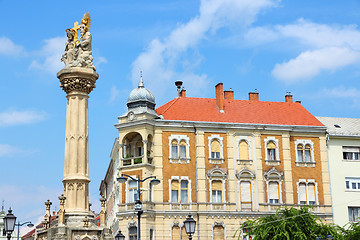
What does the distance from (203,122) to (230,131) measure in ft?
8.66

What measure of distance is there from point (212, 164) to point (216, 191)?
2.33 metres

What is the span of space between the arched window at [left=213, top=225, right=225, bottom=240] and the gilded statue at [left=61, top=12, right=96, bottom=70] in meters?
22.1

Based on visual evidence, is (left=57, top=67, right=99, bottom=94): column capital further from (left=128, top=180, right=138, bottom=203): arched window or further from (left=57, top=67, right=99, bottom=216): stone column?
(left=128, top=180, right=138, bottom=203): arched window

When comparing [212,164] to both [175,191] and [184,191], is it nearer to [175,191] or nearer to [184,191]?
[184,191]

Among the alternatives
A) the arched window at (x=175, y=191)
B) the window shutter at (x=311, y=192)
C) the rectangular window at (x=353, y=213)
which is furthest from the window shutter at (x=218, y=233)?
the rectangular window at (x=353, y=213)

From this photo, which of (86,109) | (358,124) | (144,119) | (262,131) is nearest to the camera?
(86,109)

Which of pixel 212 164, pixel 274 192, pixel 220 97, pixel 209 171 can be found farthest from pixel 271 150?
pixel 220 97

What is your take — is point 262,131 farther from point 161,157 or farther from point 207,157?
point 161,157

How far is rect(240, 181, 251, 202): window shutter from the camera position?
50875mm

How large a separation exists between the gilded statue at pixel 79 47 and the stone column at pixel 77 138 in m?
0.52

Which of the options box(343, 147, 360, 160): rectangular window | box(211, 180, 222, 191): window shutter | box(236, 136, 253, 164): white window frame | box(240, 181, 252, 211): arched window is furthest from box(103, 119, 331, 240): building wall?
box(343, 147, 360, 160): rectangular window

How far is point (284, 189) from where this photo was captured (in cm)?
5181

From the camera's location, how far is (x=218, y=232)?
4950 centimetres

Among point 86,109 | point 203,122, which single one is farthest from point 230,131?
point 86,109
